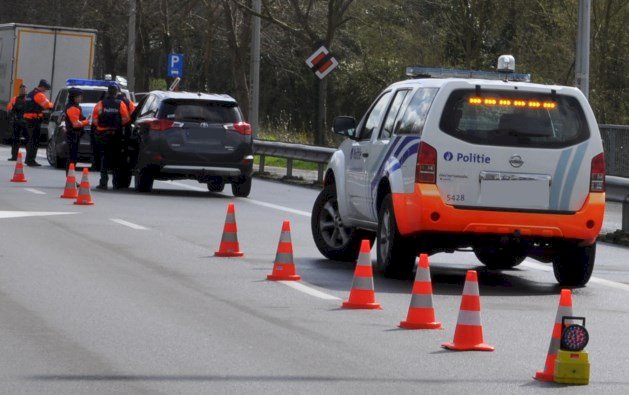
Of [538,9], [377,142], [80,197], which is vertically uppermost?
[538,9]

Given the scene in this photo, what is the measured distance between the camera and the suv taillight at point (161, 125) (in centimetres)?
2472

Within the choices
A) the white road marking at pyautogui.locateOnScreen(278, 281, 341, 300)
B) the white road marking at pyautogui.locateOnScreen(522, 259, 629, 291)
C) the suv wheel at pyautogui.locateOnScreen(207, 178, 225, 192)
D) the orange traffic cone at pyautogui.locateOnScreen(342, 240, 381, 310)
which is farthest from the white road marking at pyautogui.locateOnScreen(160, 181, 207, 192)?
the orange traffic cone at pyautogui.locateOnScreen(342, 240, 381, 310)

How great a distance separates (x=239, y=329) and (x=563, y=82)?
2875cm

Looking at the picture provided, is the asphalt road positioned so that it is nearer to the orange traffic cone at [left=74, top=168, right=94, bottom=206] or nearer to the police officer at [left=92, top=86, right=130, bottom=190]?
the orange traffic cone at [left=74, top=168, right=94, bottom=206]

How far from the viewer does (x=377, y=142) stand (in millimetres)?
14703

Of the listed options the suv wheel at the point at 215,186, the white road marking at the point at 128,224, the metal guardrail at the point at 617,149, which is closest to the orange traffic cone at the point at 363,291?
the white road marking at the point at 128,224

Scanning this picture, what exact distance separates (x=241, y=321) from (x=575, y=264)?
4154 mm

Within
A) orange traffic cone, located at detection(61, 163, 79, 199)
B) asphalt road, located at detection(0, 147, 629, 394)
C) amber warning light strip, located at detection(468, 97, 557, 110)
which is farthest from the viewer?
orange traffic cone, located at detection(61, 163, 79, 199)

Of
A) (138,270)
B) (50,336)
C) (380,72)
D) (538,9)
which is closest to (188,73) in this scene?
(380,72)

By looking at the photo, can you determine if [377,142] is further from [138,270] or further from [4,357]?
[4,357]

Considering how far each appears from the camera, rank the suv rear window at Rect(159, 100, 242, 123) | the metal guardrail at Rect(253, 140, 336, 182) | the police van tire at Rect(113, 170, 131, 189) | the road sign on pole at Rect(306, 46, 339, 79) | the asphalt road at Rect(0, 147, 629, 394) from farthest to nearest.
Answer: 1. the road sign on pole at Rect(306, 46, 339, 79)
2. the metal guardrail at Rect(253, 140, 336, 182)
3. the police van tire at Rect(113, 170, 131, 189)
4. the suv rear window at Rect(159, 100, 242, 123)
5. the asphalt road at Rect(0, 147, 629, 394)

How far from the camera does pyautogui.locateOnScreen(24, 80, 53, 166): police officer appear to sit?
107 ft

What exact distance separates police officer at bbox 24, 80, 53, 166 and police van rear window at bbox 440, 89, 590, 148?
20.0 m

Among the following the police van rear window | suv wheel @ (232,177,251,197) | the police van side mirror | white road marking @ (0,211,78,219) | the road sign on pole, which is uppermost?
the road sign on pole
